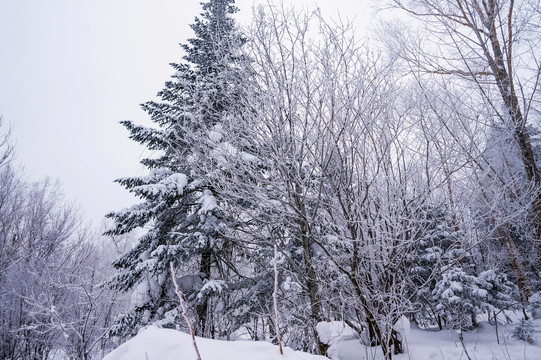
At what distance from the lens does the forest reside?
13.2 feet

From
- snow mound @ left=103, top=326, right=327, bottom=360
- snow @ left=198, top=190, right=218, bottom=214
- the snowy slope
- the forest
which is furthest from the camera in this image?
snow @ left=198, top=190, right=218, bottom=214

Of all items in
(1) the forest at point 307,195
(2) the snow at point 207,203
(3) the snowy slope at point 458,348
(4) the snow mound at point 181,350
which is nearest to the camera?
(4) the snow mound at point 181,350

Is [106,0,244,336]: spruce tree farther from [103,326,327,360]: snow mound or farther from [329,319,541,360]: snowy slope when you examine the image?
[103,326,327,360]: snow mound

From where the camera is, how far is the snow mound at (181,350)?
129 cm

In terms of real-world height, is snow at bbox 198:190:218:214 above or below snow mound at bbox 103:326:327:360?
above

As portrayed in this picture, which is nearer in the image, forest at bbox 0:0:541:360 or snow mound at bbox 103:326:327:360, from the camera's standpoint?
snow mound at bbox 103:326:327:360

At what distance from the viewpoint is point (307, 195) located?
4.64 m

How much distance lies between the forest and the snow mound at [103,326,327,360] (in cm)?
18

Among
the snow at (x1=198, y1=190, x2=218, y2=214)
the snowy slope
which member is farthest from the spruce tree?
the snowy slope

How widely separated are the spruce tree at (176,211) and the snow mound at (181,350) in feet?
13.9

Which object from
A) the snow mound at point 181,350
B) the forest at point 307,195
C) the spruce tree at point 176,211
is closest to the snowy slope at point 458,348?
the forest at point 307,195

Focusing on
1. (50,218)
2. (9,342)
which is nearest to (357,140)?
(9,342)

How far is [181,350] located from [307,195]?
11.6ft

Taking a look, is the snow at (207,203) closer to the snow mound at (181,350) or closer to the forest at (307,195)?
the forest at (307,195)
